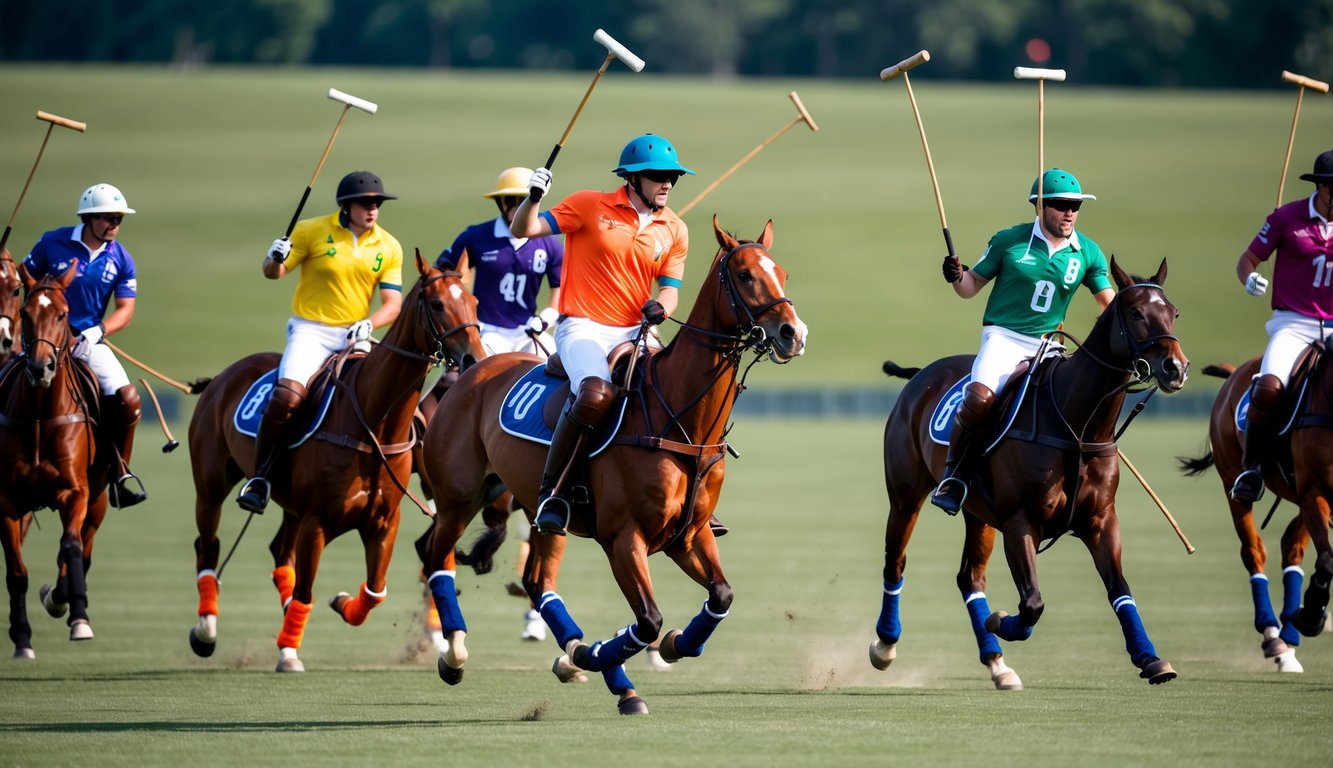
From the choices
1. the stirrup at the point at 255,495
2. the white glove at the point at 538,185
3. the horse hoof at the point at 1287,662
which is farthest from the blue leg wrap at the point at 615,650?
the horse hoof at the point at 1287,662

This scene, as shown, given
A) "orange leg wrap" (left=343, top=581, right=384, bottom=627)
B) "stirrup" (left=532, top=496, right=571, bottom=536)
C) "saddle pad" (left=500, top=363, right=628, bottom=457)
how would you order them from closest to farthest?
1. "stirrup" (left=532, top=496, right=571, bottom=536)
2. "saddle pad" (left=500, top=363, right=628, bottom=457)
3. "orange leg wrap" (left=343, top=581, right=384, bottom=627)

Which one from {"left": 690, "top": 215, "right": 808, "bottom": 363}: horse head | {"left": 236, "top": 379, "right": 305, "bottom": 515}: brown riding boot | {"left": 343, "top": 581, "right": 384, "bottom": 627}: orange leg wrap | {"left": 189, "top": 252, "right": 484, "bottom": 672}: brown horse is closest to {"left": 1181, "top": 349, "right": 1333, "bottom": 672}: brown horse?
{"left": 690, "top": 215, "right": 808, "bottom": 363}: horse head

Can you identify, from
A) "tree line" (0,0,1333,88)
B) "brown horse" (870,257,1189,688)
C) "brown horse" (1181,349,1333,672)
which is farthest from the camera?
"tree line" (0,0,1333,88)

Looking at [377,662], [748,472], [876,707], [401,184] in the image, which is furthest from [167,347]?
[876,707]

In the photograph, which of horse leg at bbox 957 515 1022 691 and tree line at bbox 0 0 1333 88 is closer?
horse leg at bbox 957 515 1022 691

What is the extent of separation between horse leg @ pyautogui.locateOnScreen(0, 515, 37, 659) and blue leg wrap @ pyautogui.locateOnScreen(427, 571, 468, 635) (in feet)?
10.6

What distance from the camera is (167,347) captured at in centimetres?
5131

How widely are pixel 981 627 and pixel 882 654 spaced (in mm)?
641

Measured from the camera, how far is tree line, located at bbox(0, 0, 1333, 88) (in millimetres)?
87125

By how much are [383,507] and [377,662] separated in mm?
1272

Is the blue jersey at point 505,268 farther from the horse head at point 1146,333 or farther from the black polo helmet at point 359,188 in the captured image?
the horse head at point 1146,333

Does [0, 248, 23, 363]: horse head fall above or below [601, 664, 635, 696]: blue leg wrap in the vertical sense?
above

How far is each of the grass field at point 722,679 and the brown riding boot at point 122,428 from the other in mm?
1014

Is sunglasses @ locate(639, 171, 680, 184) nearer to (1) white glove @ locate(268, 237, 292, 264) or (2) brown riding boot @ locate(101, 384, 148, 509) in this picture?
(1) white glove @ locate(268, 237, 292, 264)
